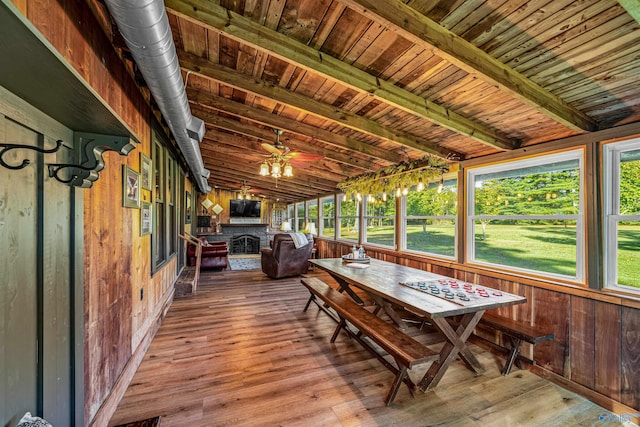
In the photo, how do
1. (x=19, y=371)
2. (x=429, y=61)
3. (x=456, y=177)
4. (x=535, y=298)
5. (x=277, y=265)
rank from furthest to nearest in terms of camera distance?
(x=277, y=265), (x=456, y=177), (x=535, y=298), (x=429, y=61), (x=19, y=371)

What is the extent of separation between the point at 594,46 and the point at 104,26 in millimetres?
2998

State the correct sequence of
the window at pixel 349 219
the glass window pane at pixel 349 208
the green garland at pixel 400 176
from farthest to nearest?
the glass window pane at pixel 349 208, the window at pixel 349 219, the green garland at pixel 400 176

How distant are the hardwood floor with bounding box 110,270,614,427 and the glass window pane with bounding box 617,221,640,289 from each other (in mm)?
1078

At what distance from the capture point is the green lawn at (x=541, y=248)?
217 centimetres

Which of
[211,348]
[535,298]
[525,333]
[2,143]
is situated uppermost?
[2,143]

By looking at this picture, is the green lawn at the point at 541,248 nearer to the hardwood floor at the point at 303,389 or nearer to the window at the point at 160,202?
the hardwood floor at the point at 303,389

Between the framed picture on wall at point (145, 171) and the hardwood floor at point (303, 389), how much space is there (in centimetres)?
169

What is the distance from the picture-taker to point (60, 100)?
881 millimetres

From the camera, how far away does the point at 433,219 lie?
13.8ft

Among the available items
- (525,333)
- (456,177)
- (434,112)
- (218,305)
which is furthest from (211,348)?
(456,177)

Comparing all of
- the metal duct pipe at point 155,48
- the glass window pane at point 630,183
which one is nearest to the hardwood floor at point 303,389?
the glass window pane at point 630,183

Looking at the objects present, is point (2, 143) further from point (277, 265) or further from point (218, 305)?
point (277, 265)

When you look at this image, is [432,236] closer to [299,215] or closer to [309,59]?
[309,59]

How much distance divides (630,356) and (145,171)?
14.6 feet
